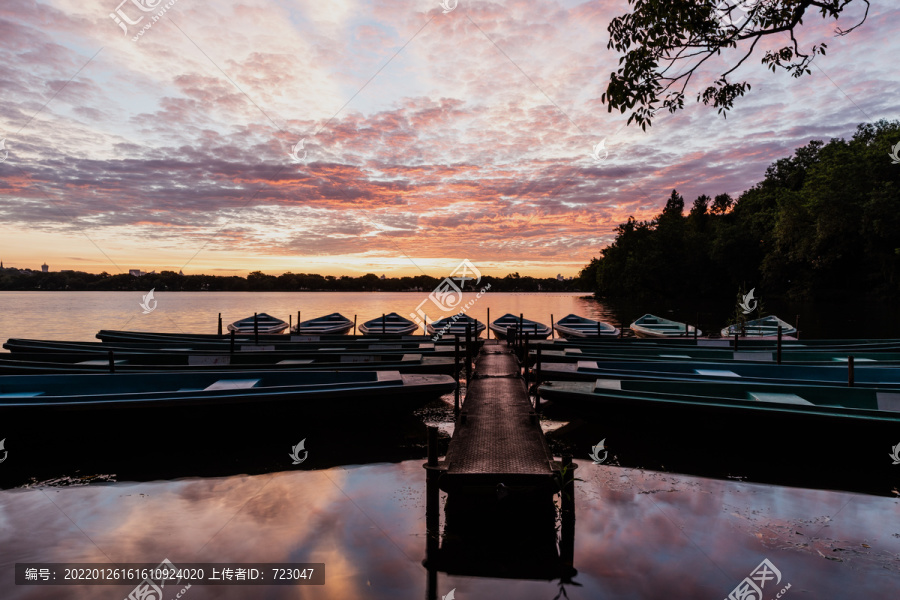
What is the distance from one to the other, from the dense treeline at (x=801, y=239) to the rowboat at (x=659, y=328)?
509 cm

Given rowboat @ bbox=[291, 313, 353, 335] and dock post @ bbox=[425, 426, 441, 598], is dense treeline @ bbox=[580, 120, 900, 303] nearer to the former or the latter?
rowboat @ bbox=[291, 313, 353, 335]

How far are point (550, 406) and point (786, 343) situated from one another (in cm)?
1194

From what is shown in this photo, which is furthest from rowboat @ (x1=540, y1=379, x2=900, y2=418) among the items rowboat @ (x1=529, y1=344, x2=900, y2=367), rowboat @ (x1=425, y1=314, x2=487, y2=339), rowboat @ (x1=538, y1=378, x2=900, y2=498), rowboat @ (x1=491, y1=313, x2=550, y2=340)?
rowboat @ (x1=425, y1=314, x2=487, y2=339)

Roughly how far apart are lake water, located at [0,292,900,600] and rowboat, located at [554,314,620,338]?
642 inches

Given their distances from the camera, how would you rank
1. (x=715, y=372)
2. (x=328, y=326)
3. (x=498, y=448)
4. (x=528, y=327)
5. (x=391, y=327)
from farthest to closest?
1. (x=328, y=326)
2. (x=391, y=327)
3. (x=528, y=327)
4. (x=715, y=372)
5. (x=498, y=448)

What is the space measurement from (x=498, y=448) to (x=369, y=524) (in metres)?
2.48

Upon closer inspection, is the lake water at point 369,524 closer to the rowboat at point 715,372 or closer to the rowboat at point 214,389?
the rowboat at point 214,389

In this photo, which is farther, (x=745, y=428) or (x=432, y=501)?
(x=745, y=428)

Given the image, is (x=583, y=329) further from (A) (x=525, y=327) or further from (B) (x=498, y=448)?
(B) (x=498, y=448)

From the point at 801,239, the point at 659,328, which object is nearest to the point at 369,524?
the point at 659,328

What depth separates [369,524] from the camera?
307 inches

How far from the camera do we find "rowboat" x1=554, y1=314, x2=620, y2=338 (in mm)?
27141

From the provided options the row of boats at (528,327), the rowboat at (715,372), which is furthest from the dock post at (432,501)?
the row of boats at (528,327)

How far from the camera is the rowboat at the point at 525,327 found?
2740 cm
